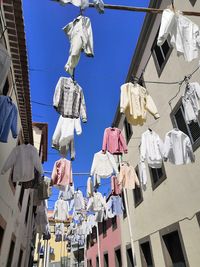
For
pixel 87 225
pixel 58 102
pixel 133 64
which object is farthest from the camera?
pixel 87 225

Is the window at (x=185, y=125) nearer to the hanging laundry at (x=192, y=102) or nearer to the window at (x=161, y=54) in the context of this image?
the hanging laundry at (x=192, y=102)

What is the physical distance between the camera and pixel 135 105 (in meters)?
4.86

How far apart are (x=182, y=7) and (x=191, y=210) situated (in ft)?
20.2

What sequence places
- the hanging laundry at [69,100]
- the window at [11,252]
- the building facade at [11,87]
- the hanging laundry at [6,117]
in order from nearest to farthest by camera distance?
the hanging laundry at [6,117], the hanging laundry at [69,100], the building facade at [11,87], the window at [11,252]

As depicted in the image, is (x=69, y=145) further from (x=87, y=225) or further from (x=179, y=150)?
(x=87, y=225)

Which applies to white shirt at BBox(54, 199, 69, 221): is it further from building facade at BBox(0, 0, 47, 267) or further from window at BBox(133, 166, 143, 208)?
window at BBox(133, 166, 143, 208)

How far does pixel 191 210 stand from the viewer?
5750 millimetres

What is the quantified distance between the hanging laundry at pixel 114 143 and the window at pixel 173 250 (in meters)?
3.14

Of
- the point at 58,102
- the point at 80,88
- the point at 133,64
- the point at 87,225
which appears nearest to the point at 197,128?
the point at 80,88

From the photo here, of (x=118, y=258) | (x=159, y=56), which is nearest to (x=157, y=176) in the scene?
(x=159, y=56)

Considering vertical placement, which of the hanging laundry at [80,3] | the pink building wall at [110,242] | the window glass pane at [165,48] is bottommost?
the pink building wall at [110,242]

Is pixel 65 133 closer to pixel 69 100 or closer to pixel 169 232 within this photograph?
pixel 69 100

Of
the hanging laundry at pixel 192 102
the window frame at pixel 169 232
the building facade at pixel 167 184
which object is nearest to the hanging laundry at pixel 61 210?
the building facade at pixel 167 184

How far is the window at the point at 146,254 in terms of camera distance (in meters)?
8.53
